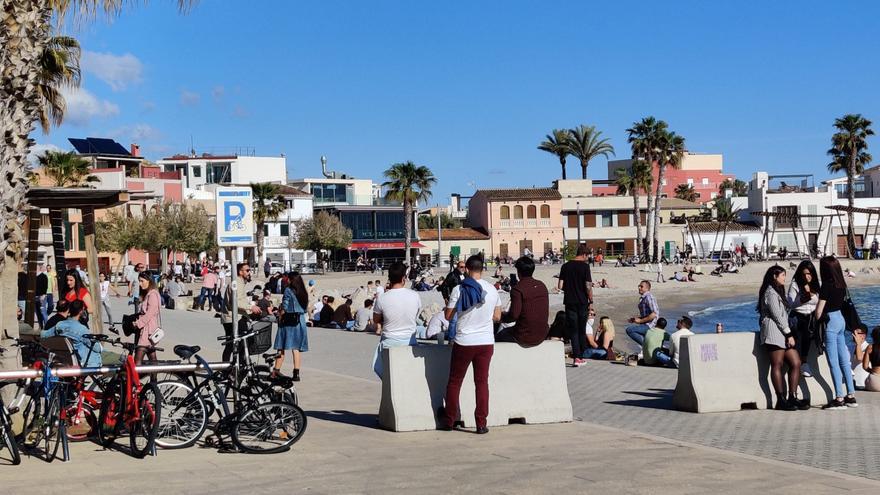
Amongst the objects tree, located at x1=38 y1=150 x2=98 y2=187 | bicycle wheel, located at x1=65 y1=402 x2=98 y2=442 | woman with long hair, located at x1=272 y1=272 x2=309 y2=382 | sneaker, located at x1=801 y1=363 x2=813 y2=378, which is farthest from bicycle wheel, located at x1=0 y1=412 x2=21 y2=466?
tree, located at x1=38 y1=150 x2=98 y2=187

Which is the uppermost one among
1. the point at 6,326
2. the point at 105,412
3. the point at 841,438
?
the point at 6,326

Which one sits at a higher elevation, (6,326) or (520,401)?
(6,326)

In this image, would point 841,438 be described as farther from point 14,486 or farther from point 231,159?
point 231,159

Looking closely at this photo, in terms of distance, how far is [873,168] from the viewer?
10875 cm

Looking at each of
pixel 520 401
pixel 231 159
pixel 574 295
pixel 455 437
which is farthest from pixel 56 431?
pixel 231 159

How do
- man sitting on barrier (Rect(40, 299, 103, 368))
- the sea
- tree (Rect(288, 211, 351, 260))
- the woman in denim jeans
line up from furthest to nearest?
tree (Rect(288, 211, 351, 260)) → the sea → the woman in denim jeans → man sitting on barrier (Rect(40, 299, 103, 368))

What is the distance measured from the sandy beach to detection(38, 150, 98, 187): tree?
13.8m

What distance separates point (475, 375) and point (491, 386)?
42cm

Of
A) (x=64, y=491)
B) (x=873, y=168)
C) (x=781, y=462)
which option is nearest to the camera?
(x=64, y=491)

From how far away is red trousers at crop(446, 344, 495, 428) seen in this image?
10.0 m

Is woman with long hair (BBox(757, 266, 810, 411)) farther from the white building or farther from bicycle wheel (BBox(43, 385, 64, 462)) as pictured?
the white building

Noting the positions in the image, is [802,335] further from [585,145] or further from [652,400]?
[585,145]

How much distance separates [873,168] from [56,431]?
363 feet

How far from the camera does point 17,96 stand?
9.19 meters
